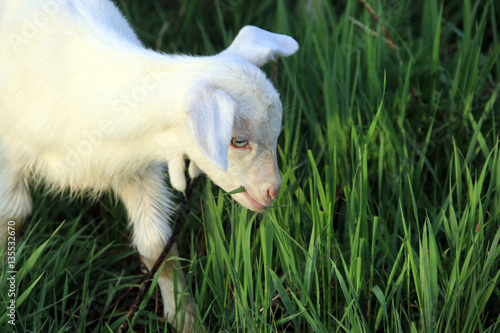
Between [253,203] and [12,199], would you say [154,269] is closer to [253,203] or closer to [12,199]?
[253,203]

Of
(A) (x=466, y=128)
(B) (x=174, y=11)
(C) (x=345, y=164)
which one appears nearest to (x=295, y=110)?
(C) (x=345, y=164)

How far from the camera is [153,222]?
258 centimetres

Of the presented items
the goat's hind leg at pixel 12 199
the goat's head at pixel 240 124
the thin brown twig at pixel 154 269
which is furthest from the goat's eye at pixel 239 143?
the goat's hind leg at pixel 12 199

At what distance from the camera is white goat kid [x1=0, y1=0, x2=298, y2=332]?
196 cm

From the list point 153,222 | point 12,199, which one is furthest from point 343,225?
point 12,199

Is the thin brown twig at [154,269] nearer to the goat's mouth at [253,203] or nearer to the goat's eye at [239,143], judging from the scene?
the goat's mouth at [253,203]

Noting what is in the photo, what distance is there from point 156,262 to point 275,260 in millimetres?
468

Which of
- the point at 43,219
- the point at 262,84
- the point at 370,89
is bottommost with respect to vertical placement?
the point at 43,219

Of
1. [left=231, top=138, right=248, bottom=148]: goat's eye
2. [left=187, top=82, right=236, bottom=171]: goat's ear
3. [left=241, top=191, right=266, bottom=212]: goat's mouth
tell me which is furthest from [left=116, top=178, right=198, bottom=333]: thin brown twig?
[left=187, top=82, right=236, bottom=171]: goat's ear

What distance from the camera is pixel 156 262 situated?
2391 mm

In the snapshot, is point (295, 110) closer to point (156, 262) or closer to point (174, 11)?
point (156, 262)

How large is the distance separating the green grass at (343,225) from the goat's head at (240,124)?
0.17 metres

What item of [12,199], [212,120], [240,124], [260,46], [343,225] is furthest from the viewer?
[343,225]

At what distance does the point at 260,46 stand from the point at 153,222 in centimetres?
88
